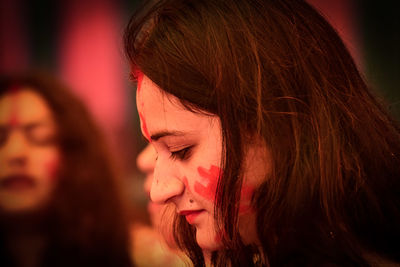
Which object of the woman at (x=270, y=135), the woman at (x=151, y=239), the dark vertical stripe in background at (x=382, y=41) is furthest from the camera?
the dark vertical stripe in background at (x=382, y=41)

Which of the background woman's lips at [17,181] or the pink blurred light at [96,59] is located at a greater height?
the pink blurred light at [96,59]

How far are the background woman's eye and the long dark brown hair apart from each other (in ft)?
2.44

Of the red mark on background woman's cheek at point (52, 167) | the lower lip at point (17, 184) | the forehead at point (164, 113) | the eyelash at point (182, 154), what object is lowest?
the lower lip at point (17, 184)

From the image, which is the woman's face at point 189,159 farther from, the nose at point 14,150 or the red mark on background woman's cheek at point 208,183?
the nose at point 14,150

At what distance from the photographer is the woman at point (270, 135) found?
26.7 inches

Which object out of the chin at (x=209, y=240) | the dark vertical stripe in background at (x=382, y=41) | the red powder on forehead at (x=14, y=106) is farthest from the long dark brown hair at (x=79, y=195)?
the dark vertical stripe in background at (x=382, y=41)

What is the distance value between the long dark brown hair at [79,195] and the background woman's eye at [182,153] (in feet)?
2.44

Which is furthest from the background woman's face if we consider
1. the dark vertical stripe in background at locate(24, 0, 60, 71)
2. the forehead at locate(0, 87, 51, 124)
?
the dark vertical stripe in background at locate(24, 0, 60, 71)

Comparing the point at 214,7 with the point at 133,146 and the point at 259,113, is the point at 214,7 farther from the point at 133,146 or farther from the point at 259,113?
the point at 133,146

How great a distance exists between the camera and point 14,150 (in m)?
1.33

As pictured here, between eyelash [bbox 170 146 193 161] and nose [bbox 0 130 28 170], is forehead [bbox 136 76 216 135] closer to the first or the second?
eyelash [bbox 170 146 193 161]

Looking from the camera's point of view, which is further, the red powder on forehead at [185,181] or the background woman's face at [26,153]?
the background woman's face at [26,153]

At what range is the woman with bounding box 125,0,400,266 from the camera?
677 millimetres

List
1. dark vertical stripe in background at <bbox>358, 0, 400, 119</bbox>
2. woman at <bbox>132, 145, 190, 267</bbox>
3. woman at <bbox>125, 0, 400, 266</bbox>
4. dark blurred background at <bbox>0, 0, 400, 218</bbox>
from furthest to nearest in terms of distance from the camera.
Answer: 1. dark blurred background at <bbox>0, 0, 400, 218</bbox>
2. dark vertical stripe in background at <bbox>358, 0, 400, 119</bbox>
3. woman at <bbox>132, 145, 190, 267</bbox>
4. woman at <bbox>125, 0, 400, 266</bbox>
